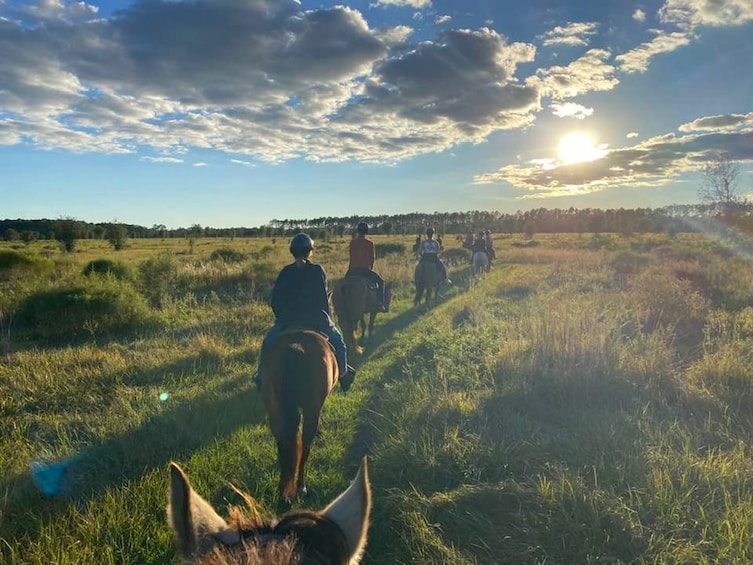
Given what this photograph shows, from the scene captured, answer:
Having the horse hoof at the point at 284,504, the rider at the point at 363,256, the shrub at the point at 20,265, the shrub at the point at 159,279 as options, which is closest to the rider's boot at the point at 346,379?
the horse hoof at the point at 284,504

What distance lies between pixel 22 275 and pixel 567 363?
2016 centimetres

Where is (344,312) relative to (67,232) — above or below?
below

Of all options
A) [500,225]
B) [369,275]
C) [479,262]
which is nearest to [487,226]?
[500,225]

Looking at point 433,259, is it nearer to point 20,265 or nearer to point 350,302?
point 350,302

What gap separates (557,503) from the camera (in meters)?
3.54

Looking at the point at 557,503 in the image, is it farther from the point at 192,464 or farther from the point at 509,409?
the point at 192,464

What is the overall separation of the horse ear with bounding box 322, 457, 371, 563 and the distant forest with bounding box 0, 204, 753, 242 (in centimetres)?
3349

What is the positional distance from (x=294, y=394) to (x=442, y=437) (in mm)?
1713

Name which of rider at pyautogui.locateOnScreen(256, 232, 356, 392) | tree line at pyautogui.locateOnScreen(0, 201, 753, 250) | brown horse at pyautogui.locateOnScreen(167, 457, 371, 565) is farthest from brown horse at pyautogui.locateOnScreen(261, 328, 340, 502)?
tree line at pyautogui.locateOnScreen(0, 201, 753, 250)

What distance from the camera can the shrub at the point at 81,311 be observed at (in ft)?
34.2

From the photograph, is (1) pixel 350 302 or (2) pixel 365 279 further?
(2) pixel 365 279

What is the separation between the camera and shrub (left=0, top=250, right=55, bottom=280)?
18.3 meters

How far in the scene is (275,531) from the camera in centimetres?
147

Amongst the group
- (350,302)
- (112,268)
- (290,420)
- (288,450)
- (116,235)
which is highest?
(116,235)
